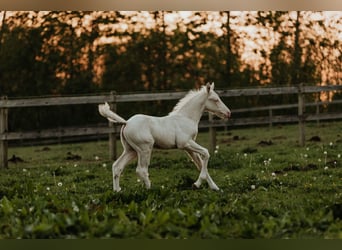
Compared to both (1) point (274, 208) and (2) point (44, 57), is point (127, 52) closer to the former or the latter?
(2) point (44, 57)

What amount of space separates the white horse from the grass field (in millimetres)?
211

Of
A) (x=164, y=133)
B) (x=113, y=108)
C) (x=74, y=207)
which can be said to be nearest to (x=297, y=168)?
(x=164, y=133)

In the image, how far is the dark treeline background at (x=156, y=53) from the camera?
24.6 feet

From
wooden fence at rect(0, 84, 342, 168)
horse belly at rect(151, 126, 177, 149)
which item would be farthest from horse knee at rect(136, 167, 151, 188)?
wooden fence at rect(0, 84, 342, 168)

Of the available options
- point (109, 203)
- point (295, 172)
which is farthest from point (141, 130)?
point (295, 172)

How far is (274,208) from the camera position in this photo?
535cm

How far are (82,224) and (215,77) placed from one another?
395 cm

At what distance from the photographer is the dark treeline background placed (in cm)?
751

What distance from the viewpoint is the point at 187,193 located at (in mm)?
5941

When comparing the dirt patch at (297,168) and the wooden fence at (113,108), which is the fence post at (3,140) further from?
the dirt patch at (297,168)

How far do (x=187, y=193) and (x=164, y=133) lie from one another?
0.66 meters

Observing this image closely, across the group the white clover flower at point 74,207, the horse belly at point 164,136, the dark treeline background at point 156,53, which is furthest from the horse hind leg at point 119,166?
the dark treeline background at point 156,53

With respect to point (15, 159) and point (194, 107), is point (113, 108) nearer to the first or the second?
point (15, 159)

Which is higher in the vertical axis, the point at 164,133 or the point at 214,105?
the point at 214,105
